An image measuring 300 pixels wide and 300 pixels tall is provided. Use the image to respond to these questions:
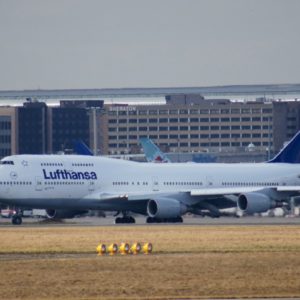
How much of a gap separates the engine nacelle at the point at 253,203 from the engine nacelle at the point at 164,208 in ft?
14.7

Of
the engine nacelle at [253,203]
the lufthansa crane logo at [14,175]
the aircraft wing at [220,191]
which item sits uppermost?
the lufthansa crane logo at [14,175]

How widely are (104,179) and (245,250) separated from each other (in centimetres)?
4719

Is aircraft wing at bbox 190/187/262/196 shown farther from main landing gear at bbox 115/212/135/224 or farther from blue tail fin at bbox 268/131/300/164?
blue tail fin at bbox 268/131/300/164

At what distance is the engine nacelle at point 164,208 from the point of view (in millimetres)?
105812

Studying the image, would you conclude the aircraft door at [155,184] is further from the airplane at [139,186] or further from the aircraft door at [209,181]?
the aircraft door at [209,181]

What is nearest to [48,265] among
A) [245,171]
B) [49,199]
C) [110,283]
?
[110,283]

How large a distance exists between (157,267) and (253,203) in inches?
2060

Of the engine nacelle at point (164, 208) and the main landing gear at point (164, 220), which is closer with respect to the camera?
the engine nacelle at point (164, 208)

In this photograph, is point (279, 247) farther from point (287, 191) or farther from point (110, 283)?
point (287, 191)

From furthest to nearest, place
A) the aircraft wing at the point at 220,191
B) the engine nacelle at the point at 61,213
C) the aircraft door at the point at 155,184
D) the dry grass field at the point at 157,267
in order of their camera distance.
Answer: the aircraft door at the point at 155,184, the engine nacelle at the point at 61,213, the aircraft wing at the point at 220,191, the dry grass field at the point at 157,267

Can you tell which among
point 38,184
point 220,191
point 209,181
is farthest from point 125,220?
point 209,181

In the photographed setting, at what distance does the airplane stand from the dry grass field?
27517 millimetres

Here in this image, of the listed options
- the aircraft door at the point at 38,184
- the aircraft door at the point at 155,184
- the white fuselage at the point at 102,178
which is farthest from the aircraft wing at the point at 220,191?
the aircraft door at the point at 38,184

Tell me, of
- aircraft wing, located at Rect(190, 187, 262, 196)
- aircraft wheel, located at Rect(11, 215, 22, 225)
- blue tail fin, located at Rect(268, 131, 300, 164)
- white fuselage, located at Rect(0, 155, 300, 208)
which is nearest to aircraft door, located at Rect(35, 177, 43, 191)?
white fuselage, located at Rect(0, 155, 300, 208)
